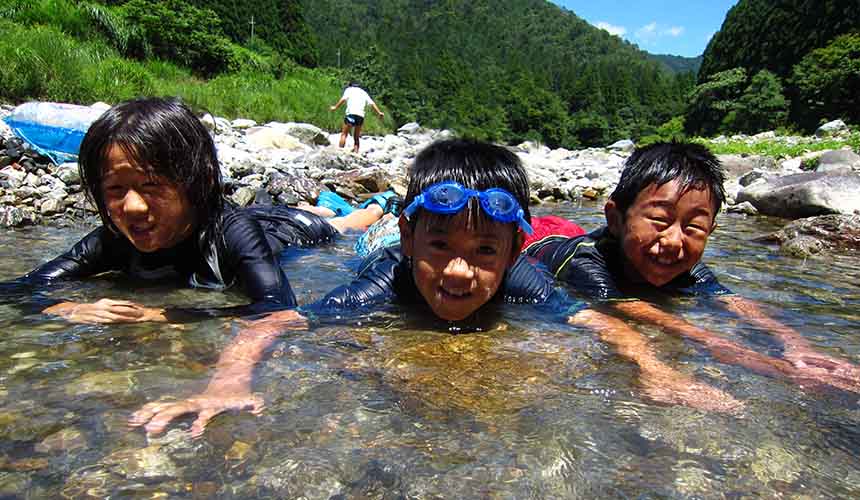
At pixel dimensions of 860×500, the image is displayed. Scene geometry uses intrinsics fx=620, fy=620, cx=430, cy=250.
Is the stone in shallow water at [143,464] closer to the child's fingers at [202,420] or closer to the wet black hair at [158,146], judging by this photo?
the child's fingers at [202,420]

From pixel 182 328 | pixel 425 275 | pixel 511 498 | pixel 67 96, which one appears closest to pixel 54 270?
pixel 182 328

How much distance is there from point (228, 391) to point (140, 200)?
1.22m

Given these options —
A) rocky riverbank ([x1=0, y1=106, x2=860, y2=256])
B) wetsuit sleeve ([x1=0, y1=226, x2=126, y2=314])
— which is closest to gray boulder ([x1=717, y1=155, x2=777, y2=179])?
rocky riverbank ([x1=0, y1=106, x2=860, y2=256])

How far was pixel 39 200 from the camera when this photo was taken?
18.8 ft

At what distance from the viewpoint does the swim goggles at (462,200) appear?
236 cm

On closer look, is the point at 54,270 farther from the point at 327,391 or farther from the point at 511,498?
the point at 511,498

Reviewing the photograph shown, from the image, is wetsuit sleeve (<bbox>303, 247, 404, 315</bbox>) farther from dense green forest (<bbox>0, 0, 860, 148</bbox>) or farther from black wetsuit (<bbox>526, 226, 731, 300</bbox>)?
dense green forest (<bbox>0, 0, 860, 148</bbox>)

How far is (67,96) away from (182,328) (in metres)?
10.1

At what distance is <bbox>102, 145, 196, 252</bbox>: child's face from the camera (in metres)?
2.66

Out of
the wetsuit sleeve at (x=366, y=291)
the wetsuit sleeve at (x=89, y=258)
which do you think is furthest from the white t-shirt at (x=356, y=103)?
the wetsuit sleeve at (x=366, y=291)

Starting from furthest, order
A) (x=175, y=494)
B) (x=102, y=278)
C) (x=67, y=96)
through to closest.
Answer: (x=67, y=96)
(x=102, y=278)
(x=175, y=494)

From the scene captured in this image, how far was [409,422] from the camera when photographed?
5.57 feet

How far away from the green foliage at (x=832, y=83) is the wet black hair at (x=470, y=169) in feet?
122

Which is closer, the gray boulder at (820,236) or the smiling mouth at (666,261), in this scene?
the smiling mouth at (666,261)
